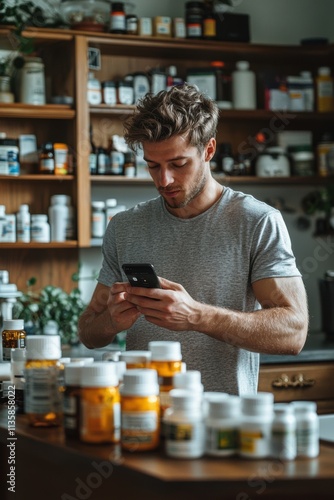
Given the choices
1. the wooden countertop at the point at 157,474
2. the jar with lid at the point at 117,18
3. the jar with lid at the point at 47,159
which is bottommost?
the wooden countertop at the point at 157,474

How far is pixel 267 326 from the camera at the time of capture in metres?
2.30

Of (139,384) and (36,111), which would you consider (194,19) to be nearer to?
(36,111)

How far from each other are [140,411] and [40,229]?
107 inches

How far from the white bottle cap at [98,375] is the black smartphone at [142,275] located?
42cm

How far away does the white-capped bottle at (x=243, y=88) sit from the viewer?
4605mm

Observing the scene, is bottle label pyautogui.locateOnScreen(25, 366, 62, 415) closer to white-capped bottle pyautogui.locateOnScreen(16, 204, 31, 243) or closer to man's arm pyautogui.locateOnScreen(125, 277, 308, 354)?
man's arm pyautogui.locateOnScreen(125, 277, 308, 354)

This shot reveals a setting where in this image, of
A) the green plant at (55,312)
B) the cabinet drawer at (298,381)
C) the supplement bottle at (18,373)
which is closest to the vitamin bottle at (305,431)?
the supplement bottle at (18,373)

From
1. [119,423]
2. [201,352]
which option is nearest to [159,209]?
[201,352]

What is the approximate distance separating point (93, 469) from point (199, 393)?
0.23m

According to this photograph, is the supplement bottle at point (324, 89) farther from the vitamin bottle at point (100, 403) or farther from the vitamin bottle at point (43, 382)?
the vitamin bottle at point (100, 403)

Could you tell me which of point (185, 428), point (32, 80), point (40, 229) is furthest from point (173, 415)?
point (32, 80)

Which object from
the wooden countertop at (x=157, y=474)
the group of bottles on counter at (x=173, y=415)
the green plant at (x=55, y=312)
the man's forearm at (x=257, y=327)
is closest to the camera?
the wooden countertop at (x=157, y=474)

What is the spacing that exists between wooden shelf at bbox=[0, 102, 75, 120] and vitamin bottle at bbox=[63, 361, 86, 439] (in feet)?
8.53

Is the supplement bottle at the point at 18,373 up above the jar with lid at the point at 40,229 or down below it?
below
